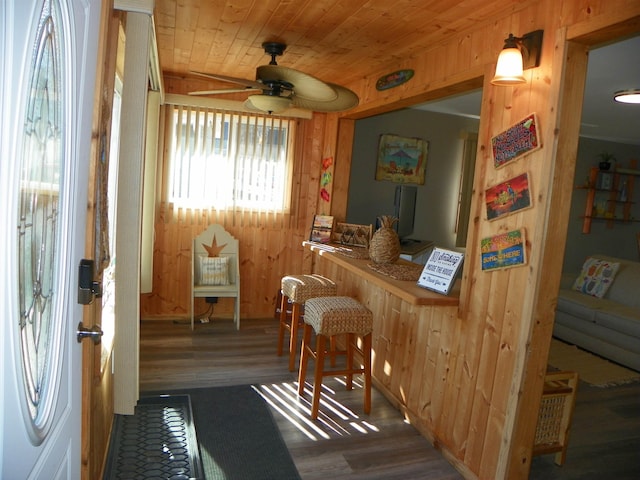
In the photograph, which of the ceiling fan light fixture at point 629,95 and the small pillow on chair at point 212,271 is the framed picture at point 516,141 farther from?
the small pillow on chair at point 212,271

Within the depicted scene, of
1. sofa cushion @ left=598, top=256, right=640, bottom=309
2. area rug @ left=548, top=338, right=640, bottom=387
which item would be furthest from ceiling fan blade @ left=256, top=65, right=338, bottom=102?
sofa cushion @ left=598, top=256, right=640, bottom=309

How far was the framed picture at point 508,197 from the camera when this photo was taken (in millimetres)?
2129

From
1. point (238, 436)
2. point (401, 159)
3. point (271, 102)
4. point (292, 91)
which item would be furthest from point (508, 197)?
point (401, 159)

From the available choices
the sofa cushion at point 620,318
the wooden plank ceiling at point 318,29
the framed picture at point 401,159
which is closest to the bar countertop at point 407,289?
the wooden plank ceiling at point 318,29

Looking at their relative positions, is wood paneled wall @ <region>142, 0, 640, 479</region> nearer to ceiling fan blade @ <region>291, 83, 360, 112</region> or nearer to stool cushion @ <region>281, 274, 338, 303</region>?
stool cushion @ <region>281, 274, 338, 303</region>

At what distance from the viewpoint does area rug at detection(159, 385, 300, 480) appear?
238 centimetres

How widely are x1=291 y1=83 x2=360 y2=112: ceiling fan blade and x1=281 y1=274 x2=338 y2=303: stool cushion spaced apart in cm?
133

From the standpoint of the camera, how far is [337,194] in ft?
15.1

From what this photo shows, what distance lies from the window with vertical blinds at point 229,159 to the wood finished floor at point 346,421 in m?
1.36

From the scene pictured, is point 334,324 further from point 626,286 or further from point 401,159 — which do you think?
point 626,286

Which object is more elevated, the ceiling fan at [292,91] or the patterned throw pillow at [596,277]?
the ceiling fan at [292,91]

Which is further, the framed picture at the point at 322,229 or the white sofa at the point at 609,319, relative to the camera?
the framed picture at the point at 322,229

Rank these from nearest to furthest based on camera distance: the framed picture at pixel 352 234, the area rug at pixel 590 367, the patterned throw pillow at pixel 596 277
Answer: the area rug at pixel 590 367, the framed picture at pixel 352 234, the patterned throw pillow at pixel 596 277

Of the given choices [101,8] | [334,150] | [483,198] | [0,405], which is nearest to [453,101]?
[334,150]
